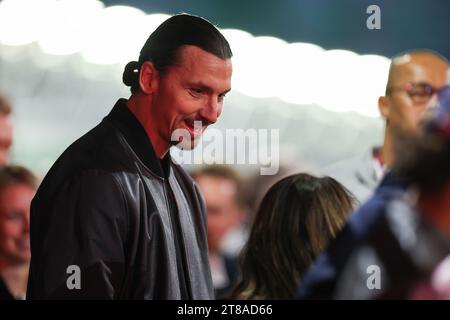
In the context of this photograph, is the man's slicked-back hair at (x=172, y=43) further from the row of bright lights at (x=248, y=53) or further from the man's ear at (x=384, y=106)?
the man's ear at (x=384, y=106)

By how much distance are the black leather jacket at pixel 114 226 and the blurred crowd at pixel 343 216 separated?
178mm

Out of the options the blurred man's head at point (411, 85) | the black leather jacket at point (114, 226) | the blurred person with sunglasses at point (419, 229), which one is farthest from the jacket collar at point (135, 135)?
the blurred person with sunglasses at point (419, 229)

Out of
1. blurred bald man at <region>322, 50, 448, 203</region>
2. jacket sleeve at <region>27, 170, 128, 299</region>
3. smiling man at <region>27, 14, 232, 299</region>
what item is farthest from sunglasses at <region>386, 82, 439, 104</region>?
jacket sleeve at <region>27, 170, 128, 299</region>

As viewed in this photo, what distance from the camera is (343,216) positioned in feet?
6.29

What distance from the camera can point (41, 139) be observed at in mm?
2213

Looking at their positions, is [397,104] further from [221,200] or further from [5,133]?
[5,133]

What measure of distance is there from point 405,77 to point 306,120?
29 cm

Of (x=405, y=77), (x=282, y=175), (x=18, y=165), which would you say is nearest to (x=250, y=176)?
(x=282, y=175)

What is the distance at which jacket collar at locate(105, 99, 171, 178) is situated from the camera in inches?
77.9

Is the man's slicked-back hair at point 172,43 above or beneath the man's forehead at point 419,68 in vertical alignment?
above

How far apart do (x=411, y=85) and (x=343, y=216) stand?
20.4 inches

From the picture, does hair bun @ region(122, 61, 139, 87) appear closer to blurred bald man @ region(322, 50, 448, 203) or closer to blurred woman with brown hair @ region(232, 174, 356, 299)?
blurred woman with brown hair @ region(232, 174, 356, 299)

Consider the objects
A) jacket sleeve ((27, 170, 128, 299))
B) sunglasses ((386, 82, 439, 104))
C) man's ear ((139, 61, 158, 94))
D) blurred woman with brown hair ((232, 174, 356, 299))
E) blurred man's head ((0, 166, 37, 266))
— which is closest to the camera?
jacket sleeve ((27, 170, 128, 299))

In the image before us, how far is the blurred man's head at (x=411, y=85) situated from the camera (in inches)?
86.9
